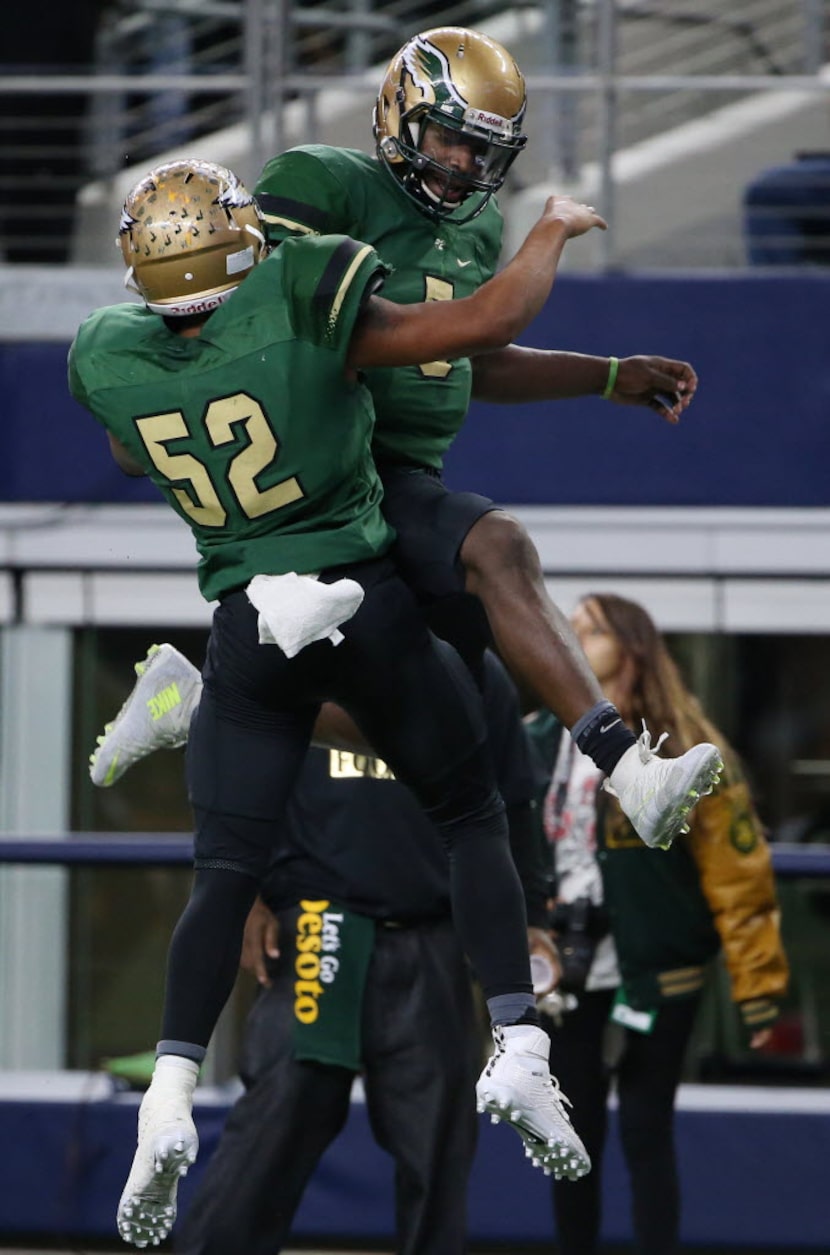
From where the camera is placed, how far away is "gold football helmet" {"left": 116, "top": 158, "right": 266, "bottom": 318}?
3.87 meters

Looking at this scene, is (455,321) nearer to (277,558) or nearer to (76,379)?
(277,558)

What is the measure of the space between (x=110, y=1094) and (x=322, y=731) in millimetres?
2642

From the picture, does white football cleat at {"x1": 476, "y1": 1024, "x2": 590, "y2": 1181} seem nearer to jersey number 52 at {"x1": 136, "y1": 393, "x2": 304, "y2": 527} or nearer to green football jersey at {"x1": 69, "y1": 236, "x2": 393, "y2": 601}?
green football jersey at {"x1": 69, "y1": 236, "x2": 393, "y2": 601}

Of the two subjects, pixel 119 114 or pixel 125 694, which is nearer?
pixel 125 694

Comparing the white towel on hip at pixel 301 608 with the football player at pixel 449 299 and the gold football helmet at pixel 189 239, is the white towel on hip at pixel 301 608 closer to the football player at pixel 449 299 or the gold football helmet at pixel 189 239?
the football player at pixel 449 299

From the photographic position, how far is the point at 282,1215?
519cm

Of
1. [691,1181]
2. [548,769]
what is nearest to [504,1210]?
[691,1181]

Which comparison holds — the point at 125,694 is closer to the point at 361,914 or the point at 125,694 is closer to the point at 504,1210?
the point at 504,1210

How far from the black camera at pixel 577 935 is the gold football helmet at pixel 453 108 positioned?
7.47 ft

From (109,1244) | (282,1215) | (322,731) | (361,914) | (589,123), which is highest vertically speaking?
(589,123)

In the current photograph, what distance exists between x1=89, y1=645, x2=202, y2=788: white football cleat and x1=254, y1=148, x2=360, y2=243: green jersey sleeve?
1033mm

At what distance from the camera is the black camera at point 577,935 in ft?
18.7

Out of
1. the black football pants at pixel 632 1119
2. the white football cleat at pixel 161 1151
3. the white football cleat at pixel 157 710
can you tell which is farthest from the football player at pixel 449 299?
the black football pants at pixel 632 1119

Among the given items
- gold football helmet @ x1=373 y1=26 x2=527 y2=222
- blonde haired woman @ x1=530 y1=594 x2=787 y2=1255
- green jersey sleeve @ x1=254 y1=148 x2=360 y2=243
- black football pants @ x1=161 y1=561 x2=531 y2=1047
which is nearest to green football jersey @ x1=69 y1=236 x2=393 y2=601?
black football pants @ x1=161 y1=561 x2=531 y2=1047
